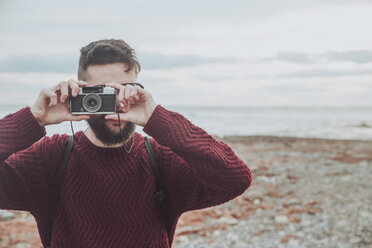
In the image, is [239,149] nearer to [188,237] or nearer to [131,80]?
[188,237]

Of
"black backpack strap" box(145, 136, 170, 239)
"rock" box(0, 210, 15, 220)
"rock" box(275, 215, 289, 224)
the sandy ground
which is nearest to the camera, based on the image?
"black backpack strap" box(145, 136, 170, 239)

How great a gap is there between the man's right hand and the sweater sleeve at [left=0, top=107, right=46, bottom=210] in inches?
2.6

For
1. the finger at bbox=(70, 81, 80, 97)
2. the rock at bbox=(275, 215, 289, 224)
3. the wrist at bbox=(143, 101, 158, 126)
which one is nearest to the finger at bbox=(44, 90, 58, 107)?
the finger at bbox=(70, 81, 80, 97)

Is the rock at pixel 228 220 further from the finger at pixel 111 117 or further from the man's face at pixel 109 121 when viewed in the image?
the finger at pixel 111 117

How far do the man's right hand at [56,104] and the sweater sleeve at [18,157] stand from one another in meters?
0.07

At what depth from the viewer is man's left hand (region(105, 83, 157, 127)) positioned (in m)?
2.26

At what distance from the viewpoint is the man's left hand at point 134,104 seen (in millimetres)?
2262

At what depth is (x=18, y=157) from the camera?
2.31 m

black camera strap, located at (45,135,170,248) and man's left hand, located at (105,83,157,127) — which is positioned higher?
man's left hand, located at (105,83,157,127)

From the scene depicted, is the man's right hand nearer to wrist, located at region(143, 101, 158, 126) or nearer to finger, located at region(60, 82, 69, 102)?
finger, located at region(60, 82, 69, 102)

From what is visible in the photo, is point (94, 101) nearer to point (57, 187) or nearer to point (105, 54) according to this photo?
point (105, 54)

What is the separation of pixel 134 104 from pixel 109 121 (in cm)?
20

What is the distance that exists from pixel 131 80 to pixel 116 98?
310 millimetres

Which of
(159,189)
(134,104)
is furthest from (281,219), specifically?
(134,104)
